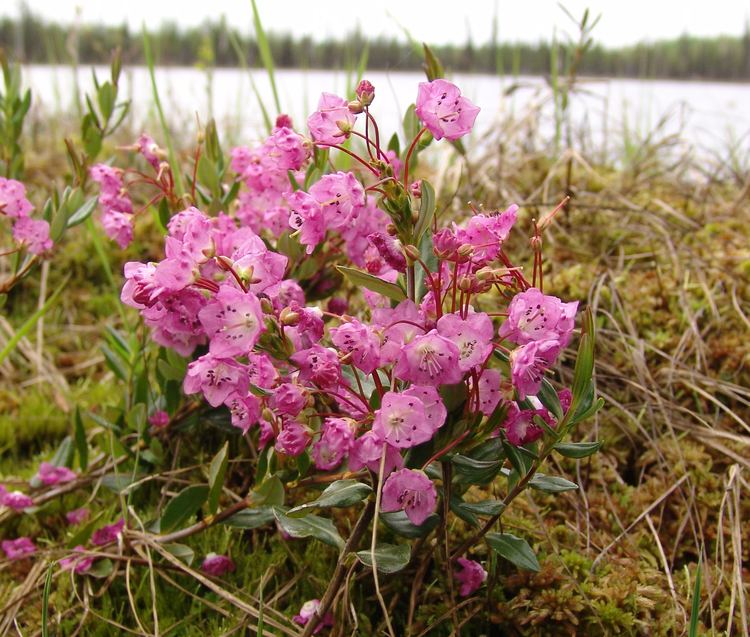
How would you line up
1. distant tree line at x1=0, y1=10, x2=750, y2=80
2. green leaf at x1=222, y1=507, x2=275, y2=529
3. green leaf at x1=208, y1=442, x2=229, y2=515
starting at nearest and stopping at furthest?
green leaf at x1=208, y1=442, x2=229, y2=515 < green leaf at x1=222, y1=507, x2=275, y2=529 < distant tree line at x1=0, y1=10, x2=750, y2=80

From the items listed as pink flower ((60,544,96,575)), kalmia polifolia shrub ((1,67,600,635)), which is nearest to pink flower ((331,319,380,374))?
kalmia polifolia shrub ((1,67,600,635))

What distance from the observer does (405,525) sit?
1355mm

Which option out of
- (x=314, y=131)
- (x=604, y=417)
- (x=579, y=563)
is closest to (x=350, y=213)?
(x=314, y=131)

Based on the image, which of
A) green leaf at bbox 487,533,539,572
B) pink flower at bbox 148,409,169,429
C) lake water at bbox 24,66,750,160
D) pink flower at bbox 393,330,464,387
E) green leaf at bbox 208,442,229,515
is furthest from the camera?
lake water at bbox 24,66,750,160

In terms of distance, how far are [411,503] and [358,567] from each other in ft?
1.44

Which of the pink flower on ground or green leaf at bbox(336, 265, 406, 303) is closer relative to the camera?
green leaf at bbox(336, 265, 406, 303)

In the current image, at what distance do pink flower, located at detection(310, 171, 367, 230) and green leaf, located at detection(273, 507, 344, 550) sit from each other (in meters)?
0.51

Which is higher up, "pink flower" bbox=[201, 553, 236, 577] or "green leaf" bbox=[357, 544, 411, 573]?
"green leaf" bbox=[357, 544, 411, 573]

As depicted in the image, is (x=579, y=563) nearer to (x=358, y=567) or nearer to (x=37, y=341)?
(x=358, y=567)

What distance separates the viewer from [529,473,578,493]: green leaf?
129cm

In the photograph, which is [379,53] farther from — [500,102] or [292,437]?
[292,437]

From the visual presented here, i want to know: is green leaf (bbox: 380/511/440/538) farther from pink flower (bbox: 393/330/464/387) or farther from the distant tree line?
the distant tree line

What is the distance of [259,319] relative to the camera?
3.69ft

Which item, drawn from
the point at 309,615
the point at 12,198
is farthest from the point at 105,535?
the point at 12,198
